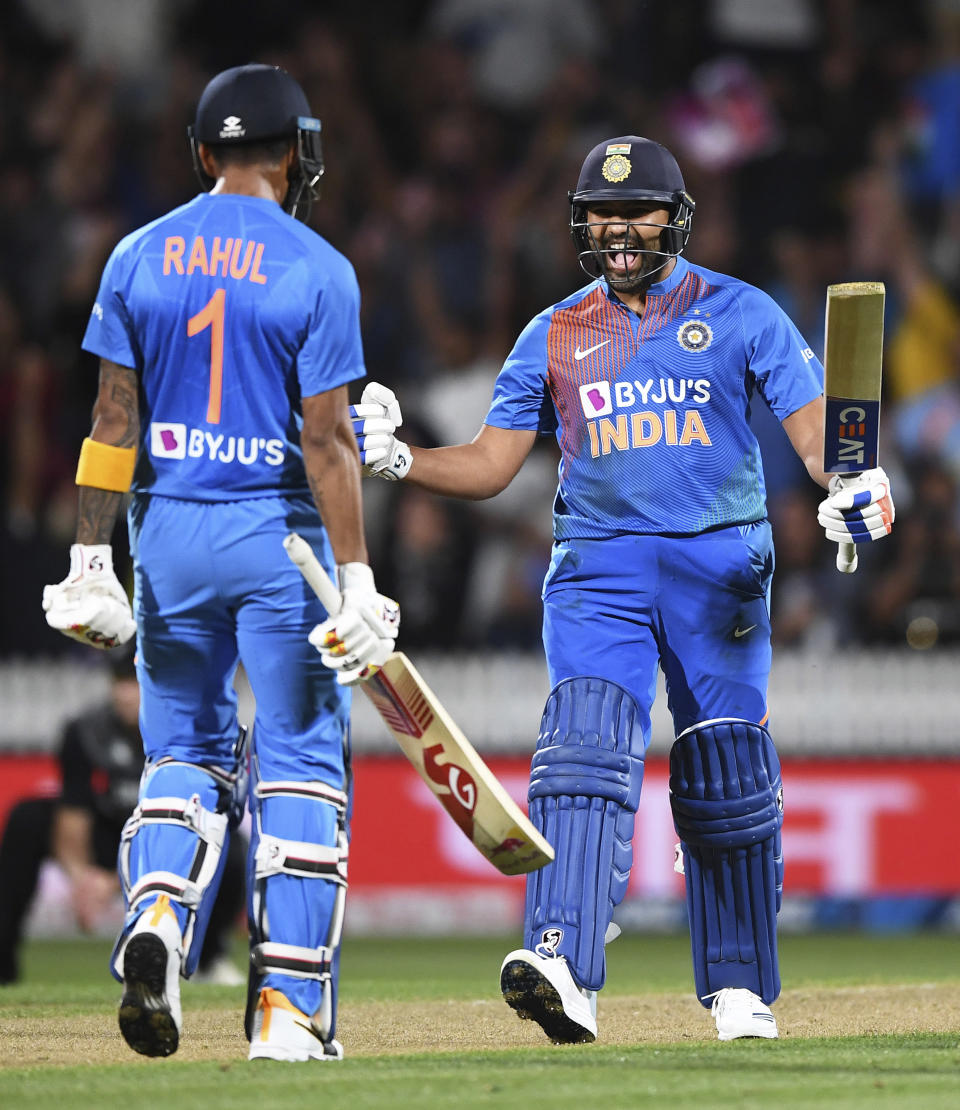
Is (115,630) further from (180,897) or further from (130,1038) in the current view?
(130,1038)

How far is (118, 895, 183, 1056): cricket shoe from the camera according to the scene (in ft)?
13.6

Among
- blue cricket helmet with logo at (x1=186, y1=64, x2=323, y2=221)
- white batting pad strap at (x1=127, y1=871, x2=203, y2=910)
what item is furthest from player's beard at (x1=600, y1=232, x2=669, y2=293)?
white batting pad strap at (x1=127, y1=871, x2=203, y2=910)

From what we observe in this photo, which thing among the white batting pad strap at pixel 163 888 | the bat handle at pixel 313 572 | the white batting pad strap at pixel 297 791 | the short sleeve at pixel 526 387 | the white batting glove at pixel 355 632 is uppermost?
the short sleeve at pixel 526 387

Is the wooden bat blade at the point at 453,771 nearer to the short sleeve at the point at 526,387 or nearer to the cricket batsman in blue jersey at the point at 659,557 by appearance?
the cricket batsman in blue jersey at the point at 659,557

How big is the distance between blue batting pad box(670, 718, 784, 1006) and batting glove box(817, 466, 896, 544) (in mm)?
570

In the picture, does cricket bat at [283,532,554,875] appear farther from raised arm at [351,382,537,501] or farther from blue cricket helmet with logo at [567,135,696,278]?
blue cricket helmet with logo at [567,135,696,278]

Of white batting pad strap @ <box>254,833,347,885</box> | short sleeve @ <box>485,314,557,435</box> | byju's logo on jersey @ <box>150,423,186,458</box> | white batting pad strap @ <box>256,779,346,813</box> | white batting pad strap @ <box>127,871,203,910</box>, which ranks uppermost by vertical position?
short sleeve @ <box>485,314,557,435</box>

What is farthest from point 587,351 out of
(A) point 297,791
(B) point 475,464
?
(A) point 297,791

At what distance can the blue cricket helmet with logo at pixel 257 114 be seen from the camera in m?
4.49

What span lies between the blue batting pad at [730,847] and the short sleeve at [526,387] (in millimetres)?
979

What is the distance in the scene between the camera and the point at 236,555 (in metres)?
4.34

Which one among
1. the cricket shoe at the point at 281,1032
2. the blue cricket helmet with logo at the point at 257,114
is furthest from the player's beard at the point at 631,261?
the cricket shoe at the point at 281,1032

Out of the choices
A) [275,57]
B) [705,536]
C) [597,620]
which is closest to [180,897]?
[597,620]

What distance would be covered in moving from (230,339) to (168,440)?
0.89 ft
